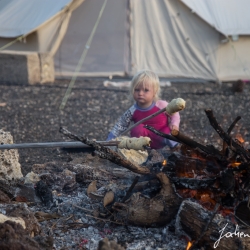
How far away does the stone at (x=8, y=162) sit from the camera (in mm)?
4062

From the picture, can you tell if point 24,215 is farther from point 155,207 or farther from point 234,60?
point 234,60

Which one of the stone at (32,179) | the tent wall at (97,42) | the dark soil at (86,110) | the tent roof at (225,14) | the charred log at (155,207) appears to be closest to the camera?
the charred log at (155,207)

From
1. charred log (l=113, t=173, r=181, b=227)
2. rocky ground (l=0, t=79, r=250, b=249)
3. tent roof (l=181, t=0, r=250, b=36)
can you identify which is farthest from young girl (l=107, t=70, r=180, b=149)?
tent roof (l=181, t=0, r=250, b=36)

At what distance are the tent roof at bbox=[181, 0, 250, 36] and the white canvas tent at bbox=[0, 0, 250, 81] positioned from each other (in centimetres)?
2

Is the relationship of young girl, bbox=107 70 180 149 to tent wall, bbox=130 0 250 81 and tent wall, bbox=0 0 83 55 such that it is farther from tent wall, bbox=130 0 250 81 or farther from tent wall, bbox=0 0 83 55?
tent wall, bbox=0 0 83 55

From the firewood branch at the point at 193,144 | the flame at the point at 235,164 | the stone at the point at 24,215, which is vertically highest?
the firewood branch at the point at 193,144

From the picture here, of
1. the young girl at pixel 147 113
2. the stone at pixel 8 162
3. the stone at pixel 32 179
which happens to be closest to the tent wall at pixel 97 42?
the young girl at pixel 147 113

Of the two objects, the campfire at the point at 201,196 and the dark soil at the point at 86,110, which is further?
the dark soil at the point at 86,110

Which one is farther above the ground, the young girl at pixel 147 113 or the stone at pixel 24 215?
the young girl at pixel 147 113

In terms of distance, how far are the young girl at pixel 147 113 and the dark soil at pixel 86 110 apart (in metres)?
0.91

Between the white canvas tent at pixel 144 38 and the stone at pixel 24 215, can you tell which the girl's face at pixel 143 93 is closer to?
the stone at pixel 24 215

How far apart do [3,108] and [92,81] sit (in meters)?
3.09

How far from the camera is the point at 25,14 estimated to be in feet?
37.6

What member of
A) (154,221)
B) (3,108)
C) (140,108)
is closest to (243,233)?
(154,221)
